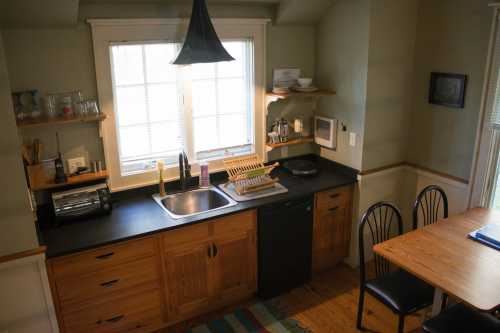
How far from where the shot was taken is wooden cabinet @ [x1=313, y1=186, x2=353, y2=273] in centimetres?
328

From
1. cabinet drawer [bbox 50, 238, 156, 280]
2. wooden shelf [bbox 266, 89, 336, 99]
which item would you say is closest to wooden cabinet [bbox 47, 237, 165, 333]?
cabinet drawer [bbox 50, 238, 156, 280]

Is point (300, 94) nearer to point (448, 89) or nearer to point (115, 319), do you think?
point (448, 89)

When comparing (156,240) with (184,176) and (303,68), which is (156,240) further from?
(303,68)

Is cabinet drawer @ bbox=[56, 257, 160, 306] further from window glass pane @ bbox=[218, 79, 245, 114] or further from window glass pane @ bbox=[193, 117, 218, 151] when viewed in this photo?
window glass pane @ bbox=[218, 79, 245, 114]

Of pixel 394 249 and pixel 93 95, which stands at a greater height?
pixel 93 95

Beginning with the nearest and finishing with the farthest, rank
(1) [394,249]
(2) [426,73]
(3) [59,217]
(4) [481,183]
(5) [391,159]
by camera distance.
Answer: (1) [394,249], (3) [59,217], (4) [481,183], (2) [426,73], (5) [391,159]

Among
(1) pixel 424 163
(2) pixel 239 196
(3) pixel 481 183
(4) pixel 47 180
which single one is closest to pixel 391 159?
(1) pixel 424 163

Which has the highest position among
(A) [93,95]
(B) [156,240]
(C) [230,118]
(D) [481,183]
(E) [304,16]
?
(E) [304,16]

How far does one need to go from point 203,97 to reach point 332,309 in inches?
72.7

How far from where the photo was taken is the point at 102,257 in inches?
98.0

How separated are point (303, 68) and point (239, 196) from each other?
4.20ft

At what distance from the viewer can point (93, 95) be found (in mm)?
2779

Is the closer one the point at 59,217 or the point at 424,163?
the point at 59,217

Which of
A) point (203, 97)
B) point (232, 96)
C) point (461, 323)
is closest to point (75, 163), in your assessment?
point (203, 97)
